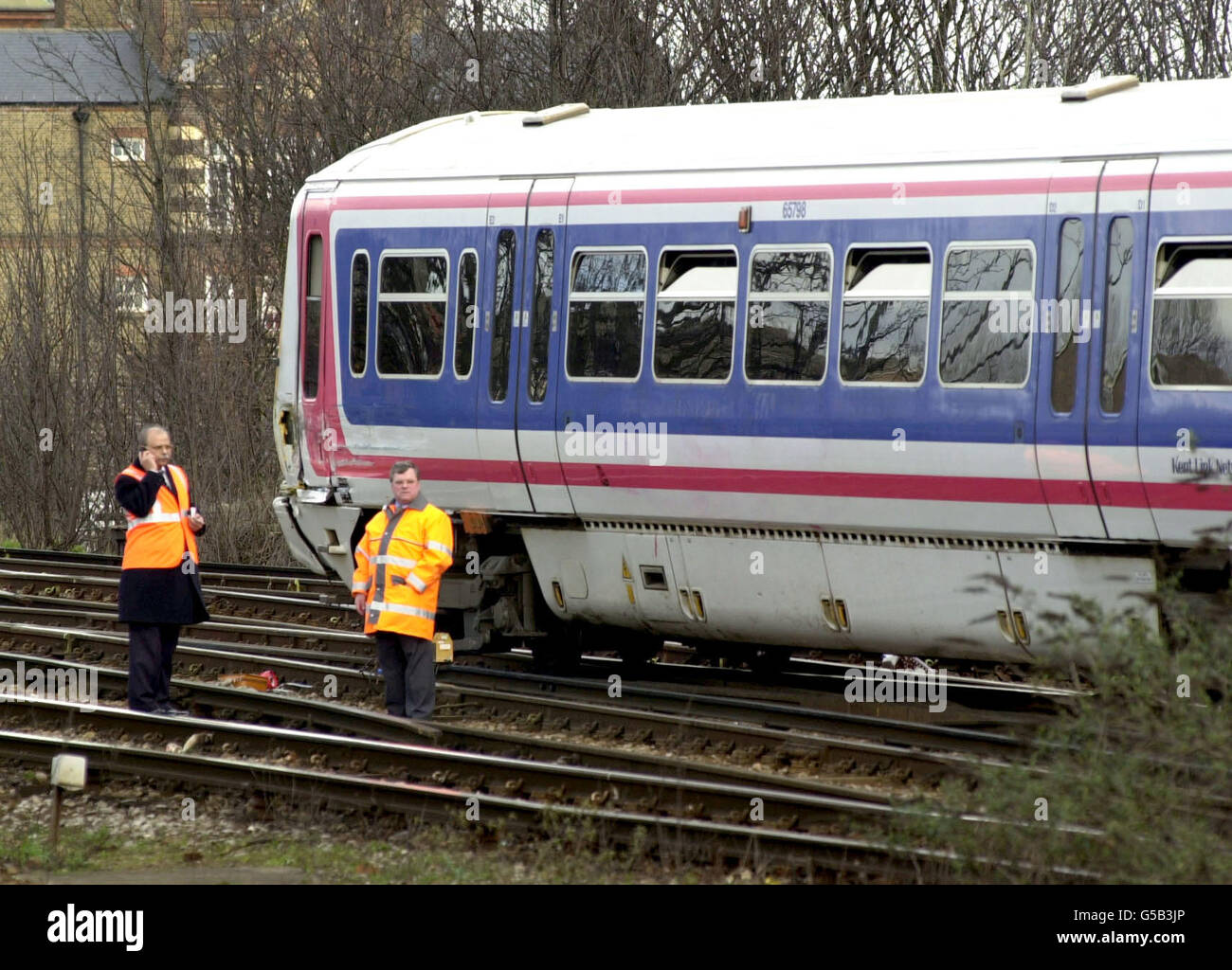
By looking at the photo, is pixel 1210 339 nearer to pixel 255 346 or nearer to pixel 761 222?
pixel 761 222

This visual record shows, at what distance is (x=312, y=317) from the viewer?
1147 centimetres

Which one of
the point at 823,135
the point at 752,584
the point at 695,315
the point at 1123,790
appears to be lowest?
the point at 1123,790

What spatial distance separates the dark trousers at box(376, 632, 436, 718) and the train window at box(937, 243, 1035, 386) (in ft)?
11.6

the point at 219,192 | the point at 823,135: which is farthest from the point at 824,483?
the point at 219,192

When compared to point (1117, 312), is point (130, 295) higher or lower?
higher

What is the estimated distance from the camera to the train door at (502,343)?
10.5 meters

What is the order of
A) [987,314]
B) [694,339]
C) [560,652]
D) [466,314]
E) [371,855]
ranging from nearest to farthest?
[371,855] → [987,314] → [694,339] → [466,314] → [560,652]

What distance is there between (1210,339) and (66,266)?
19.4 meters

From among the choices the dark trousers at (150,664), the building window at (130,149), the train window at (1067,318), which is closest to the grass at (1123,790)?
the train window at (1067,318)

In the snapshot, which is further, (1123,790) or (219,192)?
(219,192)

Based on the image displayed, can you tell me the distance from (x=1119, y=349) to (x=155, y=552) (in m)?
5.81

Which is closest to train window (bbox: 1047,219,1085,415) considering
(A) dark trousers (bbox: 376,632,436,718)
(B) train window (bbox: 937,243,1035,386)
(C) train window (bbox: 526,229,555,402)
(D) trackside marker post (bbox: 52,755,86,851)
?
(B) train window (bbox: 937,243,1035,386)

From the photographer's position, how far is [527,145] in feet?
35.5

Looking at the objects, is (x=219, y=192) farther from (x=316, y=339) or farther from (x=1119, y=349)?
(x=1119, y=349)
